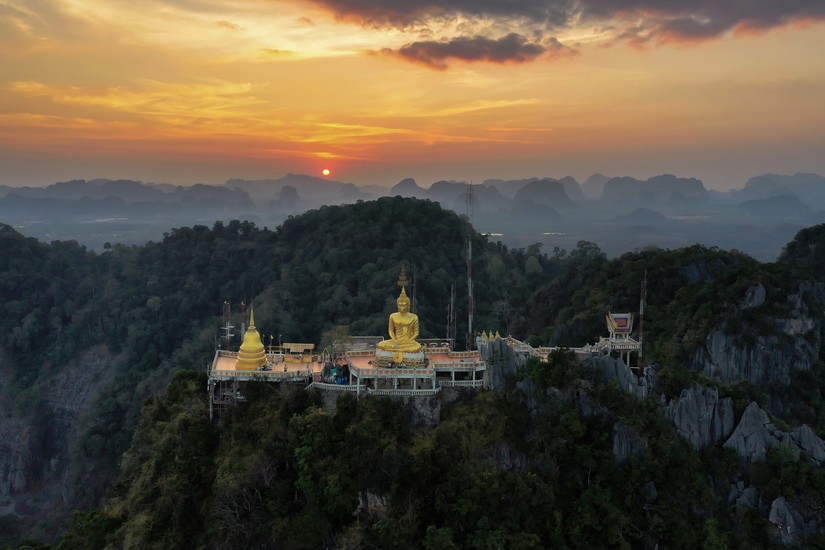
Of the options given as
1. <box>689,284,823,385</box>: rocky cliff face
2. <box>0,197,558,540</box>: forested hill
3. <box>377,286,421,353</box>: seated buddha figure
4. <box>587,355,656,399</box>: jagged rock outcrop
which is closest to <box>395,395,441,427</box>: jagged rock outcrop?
<box>377,286,421,353</box>: seated buddha figure

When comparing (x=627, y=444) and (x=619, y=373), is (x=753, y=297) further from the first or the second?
(x=627, y=444)

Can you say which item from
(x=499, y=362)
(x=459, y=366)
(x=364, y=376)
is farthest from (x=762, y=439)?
(x=364, y=376)

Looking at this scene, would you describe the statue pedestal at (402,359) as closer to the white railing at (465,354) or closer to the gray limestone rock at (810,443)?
the white railing at (465,354)

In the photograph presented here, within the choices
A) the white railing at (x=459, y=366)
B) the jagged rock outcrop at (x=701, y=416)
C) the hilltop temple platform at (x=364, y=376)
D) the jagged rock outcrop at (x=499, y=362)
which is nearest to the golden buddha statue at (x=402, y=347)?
the hilltop temple platform at (x=364, y=376)

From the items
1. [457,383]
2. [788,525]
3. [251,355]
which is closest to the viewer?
[788,525]

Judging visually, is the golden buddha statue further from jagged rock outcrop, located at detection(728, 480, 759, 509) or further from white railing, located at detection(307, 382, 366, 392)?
jagged rock outcrop, located at detection(728, 480, 759, 509)
